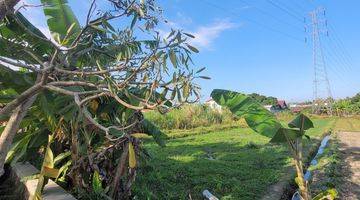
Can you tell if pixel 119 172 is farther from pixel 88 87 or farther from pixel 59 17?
pixel 59 17

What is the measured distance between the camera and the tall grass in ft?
60.0

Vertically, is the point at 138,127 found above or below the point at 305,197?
above

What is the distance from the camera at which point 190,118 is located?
67.7ft

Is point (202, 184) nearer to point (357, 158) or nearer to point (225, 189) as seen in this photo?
point (225, 189)

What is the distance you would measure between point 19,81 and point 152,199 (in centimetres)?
201

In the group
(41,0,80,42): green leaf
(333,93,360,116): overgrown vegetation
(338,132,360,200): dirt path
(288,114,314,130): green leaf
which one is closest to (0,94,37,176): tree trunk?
(41,0,80,42): green leaf

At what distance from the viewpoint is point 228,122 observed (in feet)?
79.3

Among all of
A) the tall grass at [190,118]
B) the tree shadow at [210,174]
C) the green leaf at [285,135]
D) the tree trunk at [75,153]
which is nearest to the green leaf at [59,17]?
the tree trunk at [75,153]

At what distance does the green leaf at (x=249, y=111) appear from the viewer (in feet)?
16.1

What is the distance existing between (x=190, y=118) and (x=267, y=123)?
617 inches

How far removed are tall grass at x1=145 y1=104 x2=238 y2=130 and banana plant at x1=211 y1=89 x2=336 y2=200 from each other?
36.6 ft

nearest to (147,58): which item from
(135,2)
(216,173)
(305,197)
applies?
(135,2)

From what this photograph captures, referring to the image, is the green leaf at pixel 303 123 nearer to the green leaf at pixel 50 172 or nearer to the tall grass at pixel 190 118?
the green leaf at pixel 50 172

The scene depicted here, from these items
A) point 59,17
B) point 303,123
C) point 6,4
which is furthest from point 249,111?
point 6,4
